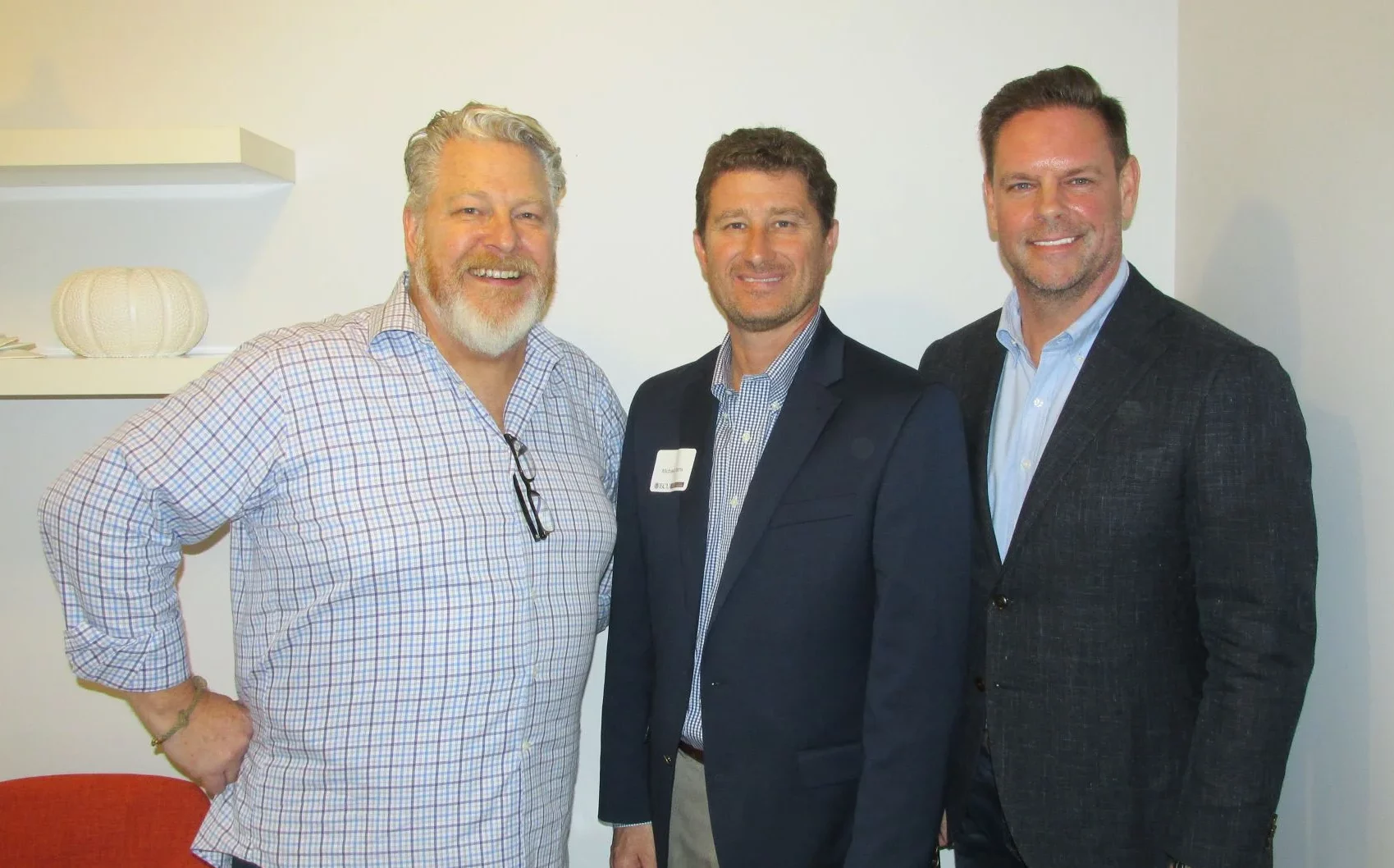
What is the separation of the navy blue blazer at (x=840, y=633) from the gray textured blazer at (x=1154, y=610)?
0.46ft

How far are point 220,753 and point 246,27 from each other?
186cm

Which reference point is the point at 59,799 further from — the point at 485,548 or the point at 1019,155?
the point at 1019,155

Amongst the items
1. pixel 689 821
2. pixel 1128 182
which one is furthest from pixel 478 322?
pixel 1128 182

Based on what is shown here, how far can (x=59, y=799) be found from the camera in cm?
219

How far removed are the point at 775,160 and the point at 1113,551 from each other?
38.8 inches

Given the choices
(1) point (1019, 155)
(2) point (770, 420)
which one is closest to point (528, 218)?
(2) point (770, 420)

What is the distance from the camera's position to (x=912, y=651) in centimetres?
159

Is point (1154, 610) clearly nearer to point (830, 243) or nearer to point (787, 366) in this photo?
point (787, 366)

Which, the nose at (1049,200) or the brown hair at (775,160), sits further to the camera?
the brown hair at (775,160)

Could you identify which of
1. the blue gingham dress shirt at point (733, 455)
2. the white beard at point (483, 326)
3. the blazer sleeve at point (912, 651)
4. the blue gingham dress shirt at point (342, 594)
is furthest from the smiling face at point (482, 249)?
the blazer sleeve at point (912, 651)

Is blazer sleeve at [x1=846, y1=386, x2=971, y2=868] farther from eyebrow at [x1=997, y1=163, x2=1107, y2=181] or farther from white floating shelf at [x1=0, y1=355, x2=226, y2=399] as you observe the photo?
white floating shelf at [x1=0, y1=355, x2=226, y2=399]

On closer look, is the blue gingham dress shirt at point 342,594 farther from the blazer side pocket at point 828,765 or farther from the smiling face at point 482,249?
the blazer side pocket at point 828,765

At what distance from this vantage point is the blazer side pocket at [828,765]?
164cm

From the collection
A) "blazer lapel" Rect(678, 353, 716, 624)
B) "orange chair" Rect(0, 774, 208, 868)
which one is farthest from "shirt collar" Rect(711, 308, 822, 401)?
"orange chair" Rect(0, 774, 208, 868)
